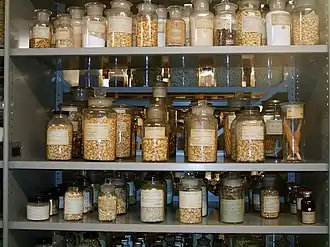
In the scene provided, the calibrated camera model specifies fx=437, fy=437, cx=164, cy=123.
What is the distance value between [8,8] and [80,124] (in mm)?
569

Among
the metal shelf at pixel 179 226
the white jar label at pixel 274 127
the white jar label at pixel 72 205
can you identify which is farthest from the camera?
the white jar label at pixel 274 127

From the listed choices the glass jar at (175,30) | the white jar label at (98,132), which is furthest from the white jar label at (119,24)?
the white jar label at (98,132)

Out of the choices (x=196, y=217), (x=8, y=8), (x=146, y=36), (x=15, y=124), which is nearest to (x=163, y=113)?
(x=146, y=36)

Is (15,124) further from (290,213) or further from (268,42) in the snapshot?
(290,213)

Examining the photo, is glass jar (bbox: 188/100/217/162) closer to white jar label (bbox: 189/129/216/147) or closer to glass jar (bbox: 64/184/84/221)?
white jar label (bbox: 189/129/216/147)

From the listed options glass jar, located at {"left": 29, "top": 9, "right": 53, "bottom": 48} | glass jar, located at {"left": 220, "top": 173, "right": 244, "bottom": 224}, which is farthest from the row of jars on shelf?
glass jar, located at {"left": 220, "top": 173, "right": 244, "bottom": 224}

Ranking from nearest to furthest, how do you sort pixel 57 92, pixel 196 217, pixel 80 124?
pixel 196 217 < pixel 80 124 < pixel 57 92

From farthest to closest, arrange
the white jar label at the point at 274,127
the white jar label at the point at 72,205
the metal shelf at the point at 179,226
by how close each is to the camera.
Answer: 1. the white jar label at the point at 274,127
2. the white jar label at the point at 72,205
3. the metal shelf at the point at 179,226

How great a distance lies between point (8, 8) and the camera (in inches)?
67.2

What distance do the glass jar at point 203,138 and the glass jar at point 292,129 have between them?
0.30 m

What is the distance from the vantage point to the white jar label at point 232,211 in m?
1.70

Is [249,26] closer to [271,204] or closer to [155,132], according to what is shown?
[155,132]

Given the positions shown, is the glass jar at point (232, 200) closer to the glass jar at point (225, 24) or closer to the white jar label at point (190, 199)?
the white jar label at point (190, 199)

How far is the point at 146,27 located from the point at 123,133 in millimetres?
450
